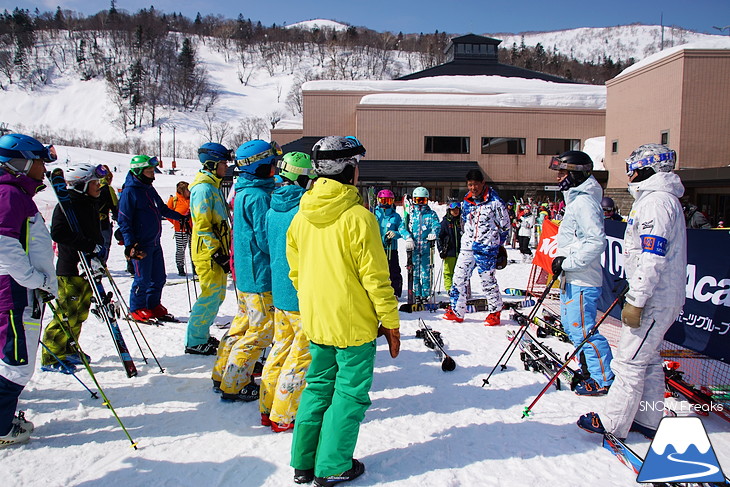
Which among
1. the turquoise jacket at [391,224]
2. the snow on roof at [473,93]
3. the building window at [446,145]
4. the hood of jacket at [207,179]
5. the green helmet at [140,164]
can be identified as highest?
the snow on roof at [473,93]

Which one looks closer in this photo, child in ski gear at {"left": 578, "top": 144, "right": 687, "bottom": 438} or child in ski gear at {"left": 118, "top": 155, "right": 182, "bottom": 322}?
child in ski gear at {"left": 578, "top": 144, "right": 687, "bottom": 438}

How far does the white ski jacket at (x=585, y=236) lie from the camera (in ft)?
11.9

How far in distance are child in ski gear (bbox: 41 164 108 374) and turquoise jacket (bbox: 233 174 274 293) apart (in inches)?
63.4

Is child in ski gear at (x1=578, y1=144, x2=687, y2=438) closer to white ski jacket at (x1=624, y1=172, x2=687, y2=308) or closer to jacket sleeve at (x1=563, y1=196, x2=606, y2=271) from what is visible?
white ski jacket at (x1=624, y1=172, x2=687, y2=308)

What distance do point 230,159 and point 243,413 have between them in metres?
2.59

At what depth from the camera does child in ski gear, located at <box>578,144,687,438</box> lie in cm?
274

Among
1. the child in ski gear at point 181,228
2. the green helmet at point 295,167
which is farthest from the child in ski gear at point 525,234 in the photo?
the green helmet at point 295,167

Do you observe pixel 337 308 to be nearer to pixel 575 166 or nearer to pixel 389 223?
pixel 575 166

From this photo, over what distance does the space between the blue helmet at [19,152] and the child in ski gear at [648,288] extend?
4181mm

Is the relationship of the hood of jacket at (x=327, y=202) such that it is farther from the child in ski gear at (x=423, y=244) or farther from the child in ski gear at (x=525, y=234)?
the child in ski gear at (x=525, y=234)

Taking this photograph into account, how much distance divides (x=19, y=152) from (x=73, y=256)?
150 centimetres

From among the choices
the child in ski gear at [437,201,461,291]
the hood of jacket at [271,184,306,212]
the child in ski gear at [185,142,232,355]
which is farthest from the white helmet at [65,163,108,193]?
the child in ski gear at [437,201,461,291]

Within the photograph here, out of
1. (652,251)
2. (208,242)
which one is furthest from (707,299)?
(208,242)

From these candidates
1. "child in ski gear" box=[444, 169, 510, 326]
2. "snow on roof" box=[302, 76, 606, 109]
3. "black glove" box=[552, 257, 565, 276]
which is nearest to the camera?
"black glove" box=[552, 257, 565, 276]
